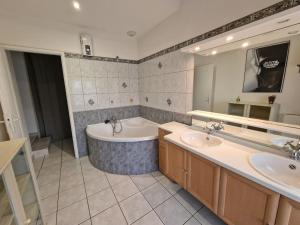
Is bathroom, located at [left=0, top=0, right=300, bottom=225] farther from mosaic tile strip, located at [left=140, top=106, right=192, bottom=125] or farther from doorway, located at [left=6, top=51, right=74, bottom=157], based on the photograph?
doorway, located at [left=6, top=51, right=74, bottom=157]

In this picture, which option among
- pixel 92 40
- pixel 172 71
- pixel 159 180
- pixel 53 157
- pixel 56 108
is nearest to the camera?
pixel 159 180

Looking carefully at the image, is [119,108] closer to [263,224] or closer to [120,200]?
[120,200]

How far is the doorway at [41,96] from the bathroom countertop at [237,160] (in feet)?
9.35

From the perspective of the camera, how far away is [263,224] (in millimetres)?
997

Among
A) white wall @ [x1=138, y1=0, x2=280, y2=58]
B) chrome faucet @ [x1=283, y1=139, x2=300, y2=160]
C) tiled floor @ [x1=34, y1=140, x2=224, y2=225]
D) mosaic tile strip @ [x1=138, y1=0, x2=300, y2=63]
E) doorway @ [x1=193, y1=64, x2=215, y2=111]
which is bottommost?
tiled floor @ [x1=34, y1=140, x2=224, y2=225]

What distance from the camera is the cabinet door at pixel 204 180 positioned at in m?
1.30

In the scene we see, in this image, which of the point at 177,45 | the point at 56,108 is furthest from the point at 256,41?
the point at 56,108

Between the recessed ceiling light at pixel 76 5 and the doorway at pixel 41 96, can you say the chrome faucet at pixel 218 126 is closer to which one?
the recessed ceiling light at pixel 76 5

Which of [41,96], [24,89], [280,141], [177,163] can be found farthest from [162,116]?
[24,89]

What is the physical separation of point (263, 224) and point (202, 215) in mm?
656

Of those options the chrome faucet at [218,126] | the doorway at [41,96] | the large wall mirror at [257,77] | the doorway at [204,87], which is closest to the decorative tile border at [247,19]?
the large wall mirror at [257,77]

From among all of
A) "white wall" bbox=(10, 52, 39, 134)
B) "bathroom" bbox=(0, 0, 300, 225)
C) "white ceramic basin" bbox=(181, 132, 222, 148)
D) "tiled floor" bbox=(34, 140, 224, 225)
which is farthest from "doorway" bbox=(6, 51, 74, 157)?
"white ceramic basin" bbox=(181, 132, 222, 148)

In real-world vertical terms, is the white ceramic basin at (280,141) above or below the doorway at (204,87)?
below

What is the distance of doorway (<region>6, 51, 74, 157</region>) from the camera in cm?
324
